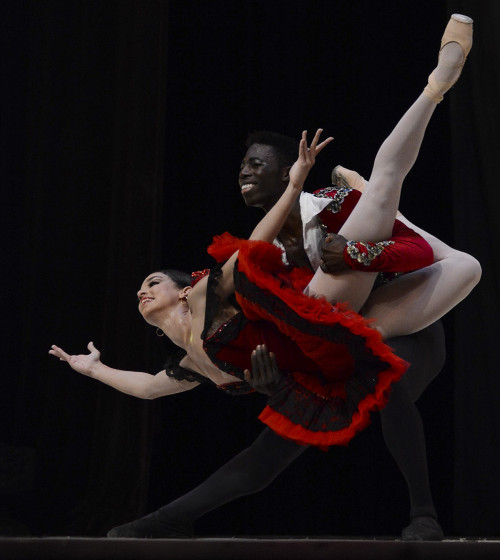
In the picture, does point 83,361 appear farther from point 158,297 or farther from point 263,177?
point 263,177

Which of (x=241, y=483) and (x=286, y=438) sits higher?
(x=286, y=438)

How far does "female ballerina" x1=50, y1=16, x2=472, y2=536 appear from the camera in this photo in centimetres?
188

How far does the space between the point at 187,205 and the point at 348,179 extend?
1219 millimetres

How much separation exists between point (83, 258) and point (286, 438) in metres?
1.61

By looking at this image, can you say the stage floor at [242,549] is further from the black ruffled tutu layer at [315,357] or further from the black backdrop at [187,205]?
the black backdrop at [187,205]

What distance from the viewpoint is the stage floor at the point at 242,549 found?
1.65m

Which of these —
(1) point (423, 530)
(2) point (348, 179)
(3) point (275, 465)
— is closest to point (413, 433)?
(1) point (423, 530)

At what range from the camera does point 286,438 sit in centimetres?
198

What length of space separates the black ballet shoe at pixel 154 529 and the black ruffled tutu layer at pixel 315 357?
37 centimetres

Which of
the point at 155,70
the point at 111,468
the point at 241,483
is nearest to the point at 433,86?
the point at 241,483

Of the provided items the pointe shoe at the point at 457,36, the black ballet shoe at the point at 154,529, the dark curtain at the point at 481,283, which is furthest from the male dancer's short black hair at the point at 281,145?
the dark curtain at the point at 481,283

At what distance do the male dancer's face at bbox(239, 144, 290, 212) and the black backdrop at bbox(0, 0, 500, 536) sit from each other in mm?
1125

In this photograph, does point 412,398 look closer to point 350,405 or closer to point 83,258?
point 350,405

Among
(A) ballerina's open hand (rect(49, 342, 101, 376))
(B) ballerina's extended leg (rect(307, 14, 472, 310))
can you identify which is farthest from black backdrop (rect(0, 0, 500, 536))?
(B) ballerina's extended leg (rect(307, 14, 472, 310))
